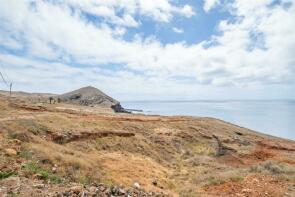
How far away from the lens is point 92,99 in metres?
75.7

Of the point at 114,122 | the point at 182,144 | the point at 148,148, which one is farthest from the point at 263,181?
the point at 114,122

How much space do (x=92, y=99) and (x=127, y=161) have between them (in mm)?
58186

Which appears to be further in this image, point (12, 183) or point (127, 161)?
point (127, 161)

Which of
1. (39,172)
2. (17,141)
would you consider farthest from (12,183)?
(17,141)

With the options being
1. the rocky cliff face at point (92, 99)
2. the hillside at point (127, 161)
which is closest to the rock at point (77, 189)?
the hillside at point (127, 161)

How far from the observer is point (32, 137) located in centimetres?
1709

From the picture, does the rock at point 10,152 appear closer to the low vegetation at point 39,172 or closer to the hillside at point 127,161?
the hillside at point 127,161

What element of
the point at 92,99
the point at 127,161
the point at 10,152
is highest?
the point at 92,99

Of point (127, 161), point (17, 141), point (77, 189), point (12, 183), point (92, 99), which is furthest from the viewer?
point (92, 99)

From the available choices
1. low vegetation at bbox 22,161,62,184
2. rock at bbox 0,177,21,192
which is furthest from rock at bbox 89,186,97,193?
rock at bbox 0,177,21,192

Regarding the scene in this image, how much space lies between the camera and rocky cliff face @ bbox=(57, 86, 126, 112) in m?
72.8

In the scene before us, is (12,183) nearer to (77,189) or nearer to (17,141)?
(77,189)

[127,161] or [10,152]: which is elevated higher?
[10,152]

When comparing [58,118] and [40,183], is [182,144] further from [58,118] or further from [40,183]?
[40,183]
